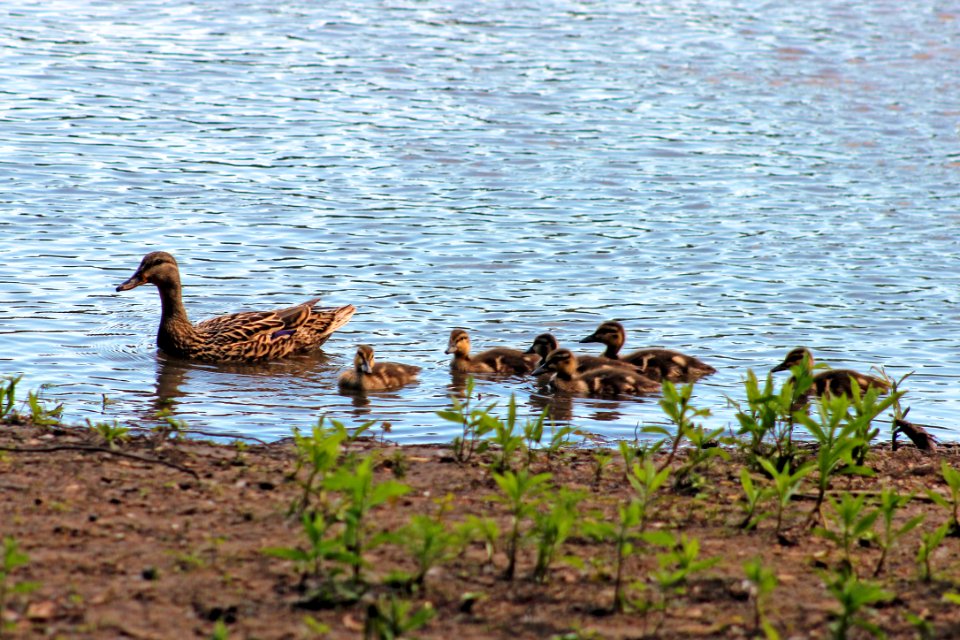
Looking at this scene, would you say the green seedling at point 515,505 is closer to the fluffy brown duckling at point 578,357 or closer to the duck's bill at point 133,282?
the fluffy brown duckling at point 578,357

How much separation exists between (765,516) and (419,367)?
5.28m

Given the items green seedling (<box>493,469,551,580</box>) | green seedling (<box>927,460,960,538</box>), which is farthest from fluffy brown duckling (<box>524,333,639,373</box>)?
green seedling (<box>493,469,551,580</box>)

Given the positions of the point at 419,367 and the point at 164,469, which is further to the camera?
the point at 419,367

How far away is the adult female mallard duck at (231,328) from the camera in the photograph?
11578 mm

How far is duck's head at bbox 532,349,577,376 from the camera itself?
11008 mm

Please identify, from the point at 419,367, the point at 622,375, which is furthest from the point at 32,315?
the point at 622,375

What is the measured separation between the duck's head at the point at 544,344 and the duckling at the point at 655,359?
1.89 ft

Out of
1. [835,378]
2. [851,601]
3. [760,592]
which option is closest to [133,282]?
[835,378]

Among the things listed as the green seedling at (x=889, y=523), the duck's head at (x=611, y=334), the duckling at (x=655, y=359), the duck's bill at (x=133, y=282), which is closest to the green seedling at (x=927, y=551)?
the green seedling at (x=889, y=523)

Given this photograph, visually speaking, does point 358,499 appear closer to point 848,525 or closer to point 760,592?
point 760,592

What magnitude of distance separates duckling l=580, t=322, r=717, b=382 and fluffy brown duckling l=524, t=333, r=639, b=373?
0.10 meters

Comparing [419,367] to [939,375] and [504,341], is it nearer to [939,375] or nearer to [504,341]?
[504,341]

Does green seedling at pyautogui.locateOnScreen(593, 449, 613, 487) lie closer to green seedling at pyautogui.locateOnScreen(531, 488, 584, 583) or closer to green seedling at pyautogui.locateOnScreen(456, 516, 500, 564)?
green seedling at pyautogui.locateOnScreen(456, 516, 500, 564)

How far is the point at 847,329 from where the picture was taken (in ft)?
40.2
